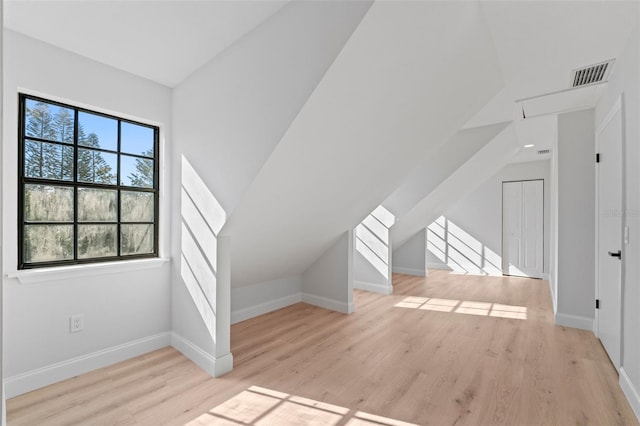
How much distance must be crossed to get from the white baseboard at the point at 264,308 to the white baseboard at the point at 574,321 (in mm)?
3158

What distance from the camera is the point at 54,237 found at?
2373mm

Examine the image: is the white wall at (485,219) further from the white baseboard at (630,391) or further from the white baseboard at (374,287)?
the white baseboard at (630,391)

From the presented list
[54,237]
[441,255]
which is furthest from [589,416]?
[441,255]

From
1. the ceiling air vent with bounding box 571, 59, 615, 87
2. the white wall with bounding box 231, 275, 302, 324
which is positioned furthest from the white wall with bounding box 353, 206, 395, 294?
the ceiling air vent with bounding box 571, 59, 615, 87

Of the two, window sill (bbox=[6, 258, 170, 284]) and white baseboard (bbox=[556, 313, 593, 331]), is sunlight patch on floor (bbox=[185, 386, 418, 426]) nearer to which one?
window sill (bbox=[6, 258, 170, 284])

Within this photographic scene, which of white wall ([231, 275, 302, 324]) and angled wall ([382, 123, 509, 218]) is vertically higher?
angled wall ([382, 123, 509, 218])

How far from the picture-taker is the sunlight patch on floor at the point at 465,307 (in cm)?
404

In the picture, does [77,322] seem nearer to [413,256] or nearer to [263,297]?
[263,297]

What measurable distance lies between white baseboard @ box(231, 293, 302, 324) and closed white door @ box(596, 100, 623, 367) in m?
3.31

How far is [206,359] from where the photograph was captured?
2.50m

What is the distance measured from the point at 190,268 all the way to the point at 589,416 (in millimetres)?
3024

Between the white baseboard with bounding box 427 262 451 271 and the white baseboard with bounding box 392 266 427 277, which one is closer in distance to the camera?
the white baseboard with bounding box 392 266 427 277

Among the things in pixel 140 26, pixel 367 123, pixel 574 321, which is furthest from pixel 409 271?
pixel 140 26

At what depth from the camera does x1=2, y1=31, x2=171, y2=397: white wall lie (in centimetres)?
212
